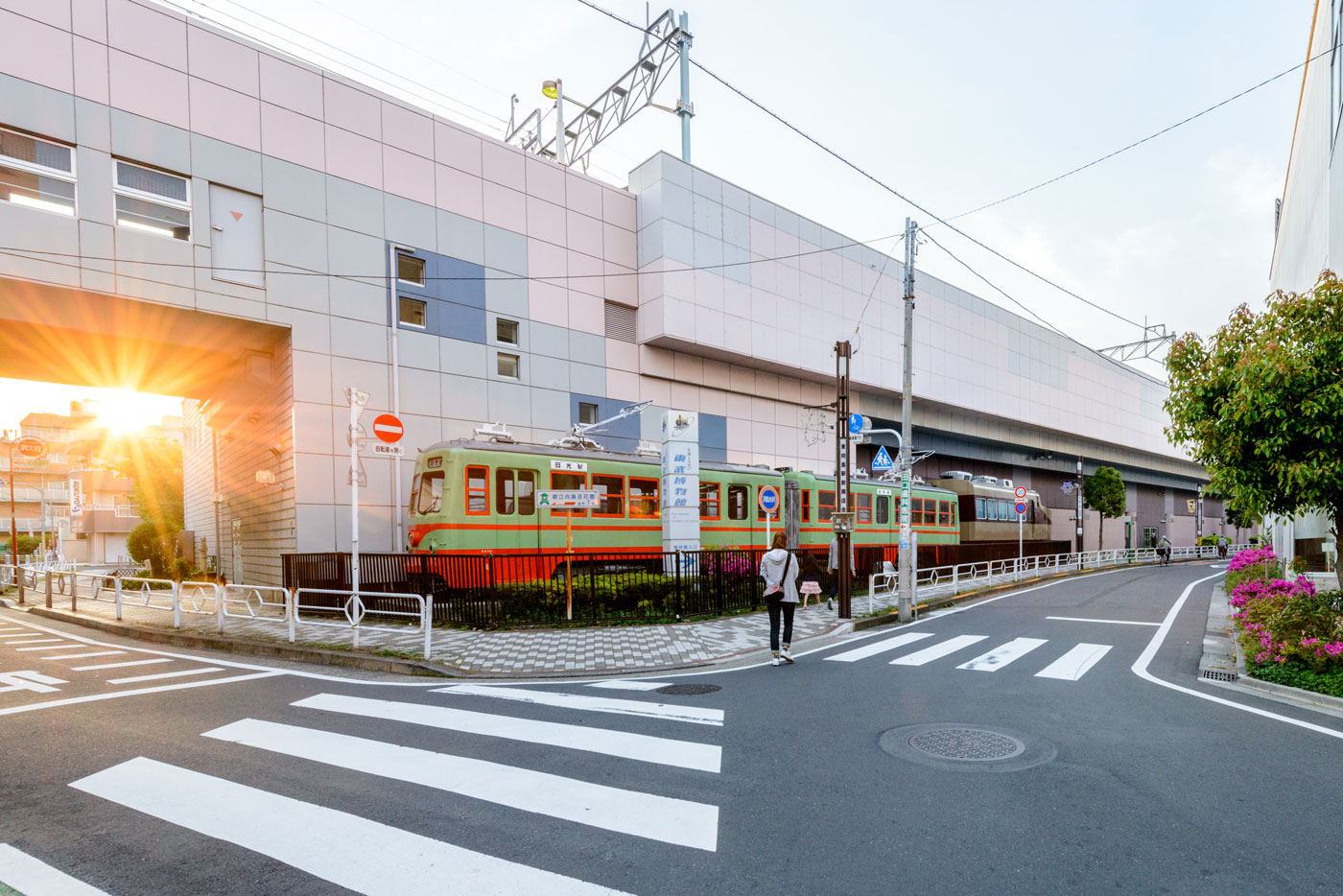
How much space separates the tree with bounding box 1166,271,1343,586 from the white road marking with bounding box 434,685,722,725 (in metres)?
7.29

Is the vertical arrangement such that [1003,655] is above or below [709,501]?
below

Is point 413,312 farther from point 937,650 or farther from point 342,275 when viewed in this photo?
point 937,650

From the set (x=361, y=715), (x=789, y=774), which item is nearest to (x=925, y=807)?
(x=789, y=774)

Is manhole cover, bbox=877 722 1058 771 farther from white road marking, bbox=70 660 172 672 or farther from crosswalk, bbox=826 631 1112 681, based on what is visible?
white road marking, bbox=70 660 172 672

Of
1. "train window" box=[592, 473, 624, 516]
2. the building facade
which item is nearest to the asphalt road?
"train window" box=[592, 473, 624, 516]

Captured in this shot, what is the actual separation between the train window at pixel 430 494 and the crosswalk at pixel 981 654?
30.1 ft

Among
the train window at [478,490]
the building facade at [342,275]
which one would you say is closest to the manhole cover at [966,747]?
the train window at [478,490]

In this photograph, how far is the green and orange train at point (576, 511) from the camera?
1496 centimetres

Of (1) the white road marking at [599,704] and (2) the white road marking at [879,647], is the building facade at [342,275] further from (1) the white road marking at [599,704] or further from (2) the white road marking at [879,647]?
(2) the white road marking at [879,647]

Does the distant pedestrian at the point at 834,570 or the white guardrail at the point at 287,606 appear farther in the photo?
the distant pedestrian at the point at 834,570

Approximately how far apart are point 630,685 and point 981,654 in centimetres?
543

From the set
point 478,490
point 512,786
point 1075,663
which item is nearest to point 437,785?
point 512,786

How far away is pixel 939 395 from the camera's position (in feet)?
117

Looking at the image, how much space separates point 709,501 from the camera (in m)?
19.1
